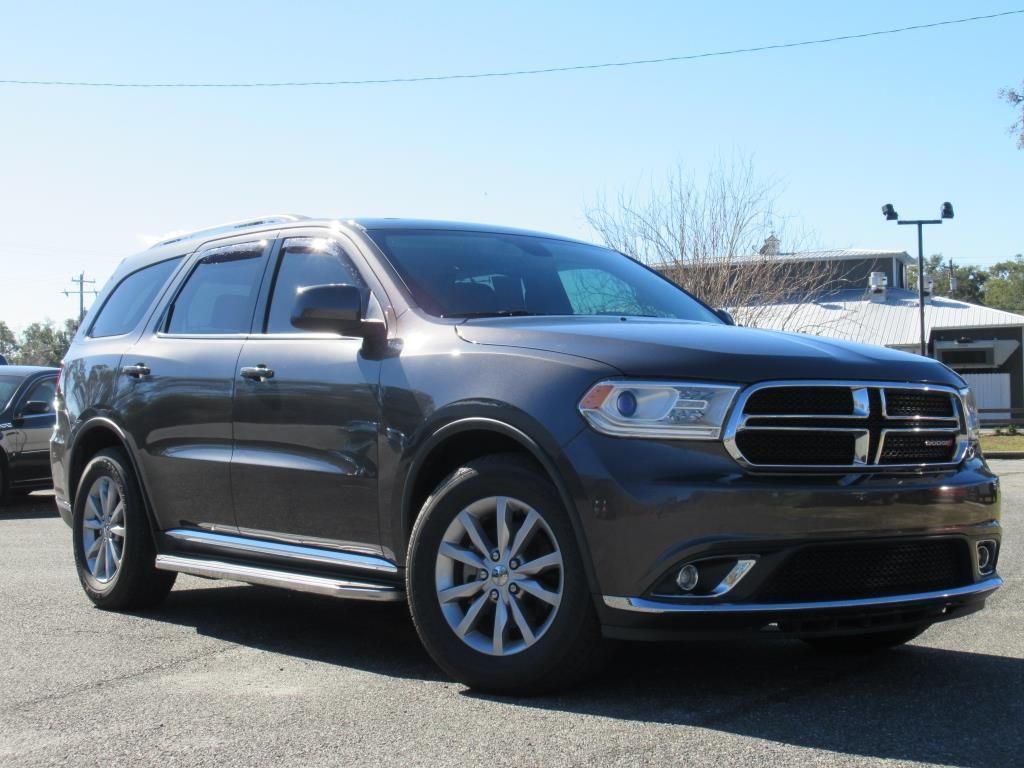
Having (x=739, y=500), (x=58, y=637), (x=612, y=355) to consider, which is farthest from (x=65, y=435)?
(x=739, y=500)

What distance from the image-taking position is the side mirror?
511 centimetres

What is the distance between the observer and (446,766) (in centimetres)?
372

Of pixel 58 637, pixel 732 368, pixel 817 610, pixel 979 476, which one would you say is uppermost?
pixel 732 368

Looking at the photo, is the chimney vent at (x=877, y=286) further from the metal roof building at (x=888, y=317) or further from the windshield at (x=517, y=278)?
the windshield at (x=517, y=278)

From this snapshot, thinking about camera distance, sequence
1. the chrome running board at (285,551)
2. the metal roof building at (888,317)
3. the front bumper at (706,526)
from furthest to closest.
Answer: the metal roof building at (888,317), the chrome running board at (285,551), the front bumper at (706,526)

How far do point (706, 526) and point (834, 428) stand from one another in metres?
0.59

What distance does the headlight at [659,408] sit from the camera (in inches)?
165

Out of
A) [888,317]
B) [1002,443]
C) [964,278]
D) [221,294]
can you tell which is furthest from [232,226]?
[964,278]

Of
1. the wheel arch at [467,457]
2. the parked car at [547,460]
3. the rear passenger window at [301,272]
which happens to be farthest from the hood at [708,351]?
the rear passenger window at [301,272]

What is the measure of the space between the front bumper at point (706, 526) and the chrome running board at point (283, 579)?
109 cm

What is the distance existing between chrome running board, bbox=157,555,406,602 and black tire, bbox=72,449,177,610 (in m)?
0.20

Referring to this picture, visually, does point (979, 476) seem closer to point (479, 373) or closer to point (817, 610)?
point (817, 610)

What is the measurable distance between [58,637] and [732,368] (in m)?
3.52

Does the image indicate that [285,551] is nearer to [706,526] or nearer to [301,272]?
[301,272]
